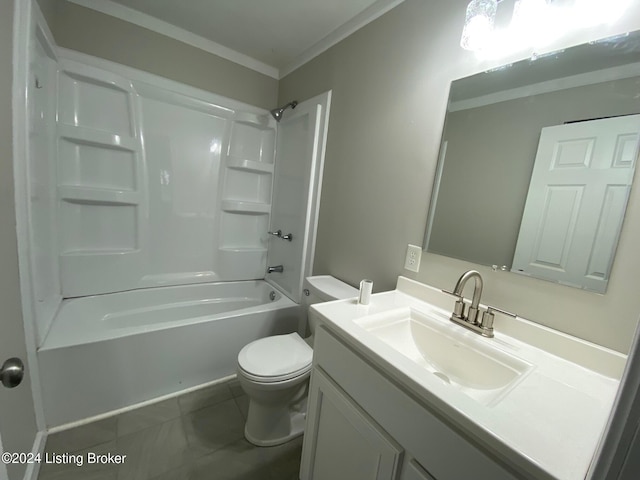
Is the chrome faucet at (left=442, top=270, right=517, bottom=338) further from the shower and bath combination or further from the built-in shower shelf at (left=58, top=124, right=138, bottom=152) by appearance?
the built-in shower shelf at (left=58, top=124, right=138, bottom=152)

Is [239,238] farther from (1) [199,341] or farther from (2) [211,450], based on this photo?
(2) [211,450]

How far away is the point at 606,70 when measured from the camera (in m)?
0.77

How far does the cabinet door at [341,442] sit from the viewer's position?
72 cm

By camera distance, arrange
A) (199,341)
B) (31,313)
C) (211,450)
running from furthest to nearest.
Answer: (199,341), (211,450), (31,313)

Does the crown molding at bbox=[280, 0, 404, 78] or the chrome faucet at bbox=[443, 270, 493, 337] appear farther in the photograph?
the crown molding at bbox=[280, 0, 404, 78]

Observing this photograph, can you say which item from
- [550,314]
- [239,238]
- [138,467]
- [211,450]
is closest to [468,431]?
[550,314]

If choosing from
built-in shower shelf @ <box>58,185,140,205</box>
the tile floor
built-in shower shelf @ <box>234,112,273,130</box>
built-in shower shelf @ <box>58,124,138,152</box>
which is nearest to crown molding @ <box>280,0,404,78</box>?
built-in shower shelf @ <box>234,112,273,130</box>

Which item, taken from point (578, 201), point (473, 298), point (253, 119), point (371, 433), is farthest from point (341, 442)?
point (253, 119)

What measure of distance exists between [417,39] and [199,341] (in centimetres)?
210

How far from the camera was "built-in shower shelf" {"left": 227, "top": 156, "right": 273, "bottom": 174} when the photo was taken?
222 cm

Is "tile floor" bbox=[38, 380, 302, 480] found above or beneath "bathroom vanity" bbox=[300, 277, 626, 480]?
beneath

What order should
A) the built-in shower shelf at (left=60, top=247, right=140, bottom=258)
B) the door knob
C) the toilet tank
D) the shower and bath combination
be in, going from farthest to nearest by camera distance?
the shower and bath combination → the built-in shower shelf at (left=60, top=247, right=140, bottom=258) → the toilet tank → the door knob

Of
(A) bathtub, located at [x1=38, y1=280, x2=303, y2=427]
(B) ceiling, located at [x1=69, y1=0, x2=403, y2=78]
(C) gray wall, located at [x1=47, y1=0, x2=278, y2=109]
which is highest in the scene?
(B) ceiling, located at [x1=69, y1=0, x2=403, y2=78]

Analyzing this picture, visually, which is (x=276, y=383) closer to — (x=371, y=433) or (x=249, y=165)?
(x=371, y=433)
